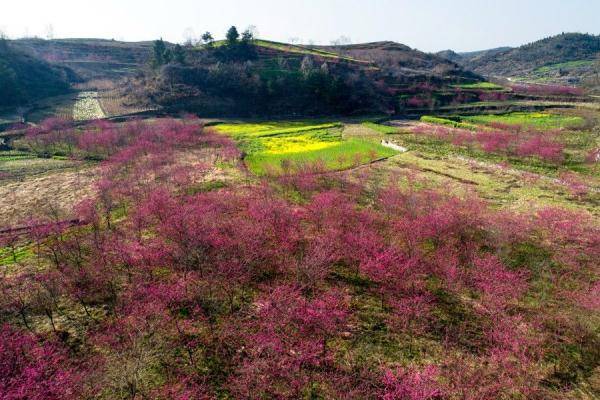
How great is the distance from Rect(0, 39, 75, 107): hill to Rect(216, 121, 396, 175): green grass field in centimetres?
4019

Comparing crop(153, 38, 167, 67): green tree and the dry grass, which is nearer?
the dry grass

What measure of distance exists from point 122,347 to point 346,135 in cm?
5179

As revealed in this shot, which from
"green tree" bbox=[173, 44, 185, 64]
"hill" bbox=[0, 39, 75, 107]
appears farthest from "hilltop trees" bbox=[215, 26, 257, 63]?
"hill" bbox=[0, 39, 75, 107]

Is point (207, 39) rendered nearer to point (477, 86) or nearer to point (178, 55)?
point (178, 55)

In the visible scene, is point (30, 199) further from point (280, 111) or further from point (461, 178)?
point (280, 111)

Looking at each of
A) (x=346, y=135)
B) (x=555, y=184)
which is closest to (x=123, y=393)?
(x=555, y=184)

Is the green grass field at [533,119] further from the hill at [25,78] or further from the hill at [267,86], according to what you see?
the hill at [25,78]

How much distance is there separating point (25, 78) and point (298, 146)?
68.2 m

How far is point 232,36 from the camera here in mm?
96125

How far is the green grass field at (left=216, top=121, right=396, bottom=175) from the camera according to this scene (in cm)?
4441

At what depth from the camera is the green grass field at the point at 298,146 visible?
44409 millimetres

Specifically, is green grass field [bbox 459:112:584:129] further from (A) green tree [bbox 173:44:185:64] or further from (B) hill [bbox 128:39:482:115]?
(A) green tree [bbox 173:44:185:64]

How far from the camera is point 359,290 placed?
20.5m

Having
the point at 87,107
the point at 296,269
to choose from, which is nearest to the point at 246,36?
the point at 87,107
